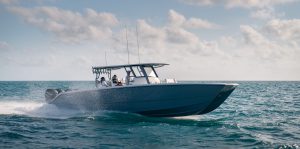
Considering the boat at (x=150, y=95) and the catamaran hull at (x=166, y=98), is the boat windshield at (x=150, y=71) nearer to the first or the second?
the boat at (x=150, y=95)

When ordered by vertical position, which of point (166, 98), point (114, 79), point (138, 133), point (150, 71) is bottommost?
point (138, 133)

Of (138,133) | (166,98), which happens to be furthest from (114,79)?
(138,133)

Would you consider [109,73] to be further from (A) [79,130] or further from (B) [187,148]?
(B) [187,148]

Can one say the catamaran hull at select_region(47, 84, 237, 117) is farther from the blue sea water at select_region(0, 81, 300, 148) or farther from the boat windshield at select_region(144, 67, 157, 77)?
the boat windshield at select_region(144, 67, 157, 77)

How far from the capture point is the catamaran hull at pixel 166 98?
12.8m

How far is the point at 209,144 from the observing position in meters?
9.07

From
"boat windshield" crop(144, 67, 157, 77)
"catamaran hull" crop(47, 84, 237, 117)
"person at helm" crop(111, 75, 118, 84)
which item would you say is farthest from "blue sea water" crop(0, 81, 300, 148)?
"boat windshield" crop(144, 67, 157, 77)

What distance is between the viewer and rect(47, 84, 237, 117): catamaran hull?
506 inches

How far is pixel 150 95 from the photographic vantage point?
13.1m

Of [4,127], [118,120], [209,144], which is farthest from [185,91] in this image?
[4,127]

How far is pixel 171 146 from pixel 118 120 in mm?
5123

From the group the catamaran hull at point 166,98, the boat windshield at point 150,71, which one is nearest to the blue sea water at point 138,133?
the catamaran hull at point 166,98

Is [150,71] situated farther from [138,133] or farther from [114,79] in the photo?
[138,133]

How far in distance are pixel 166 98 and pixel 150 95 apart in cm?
66
